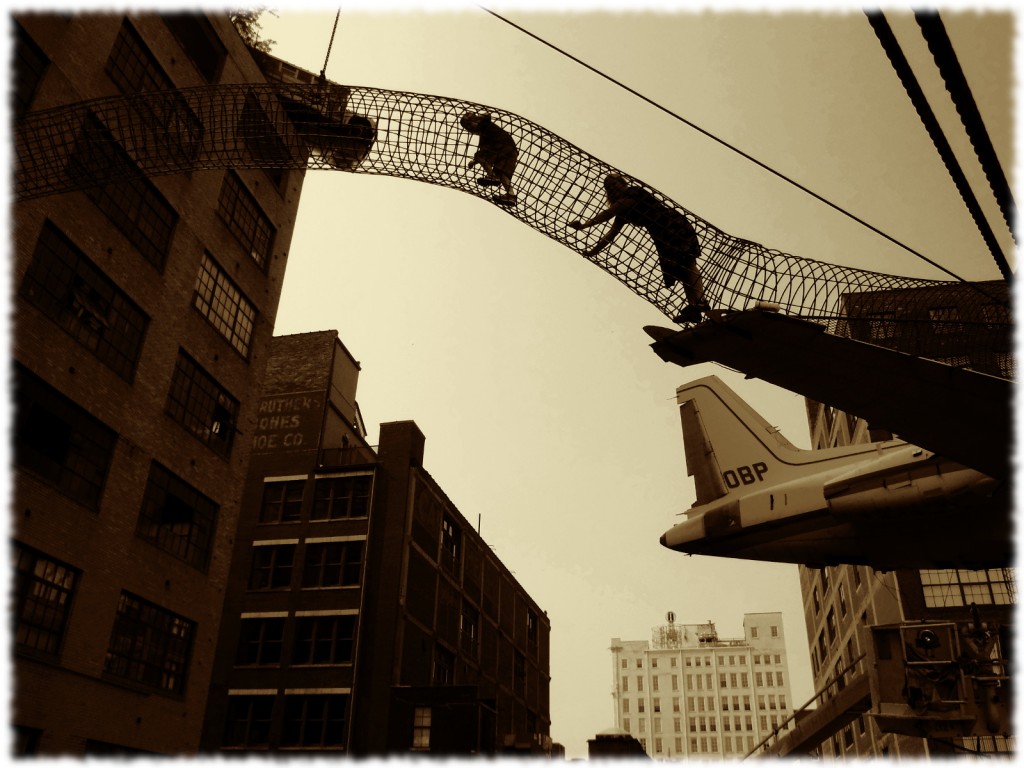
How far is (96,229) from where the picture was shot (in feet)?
65.8

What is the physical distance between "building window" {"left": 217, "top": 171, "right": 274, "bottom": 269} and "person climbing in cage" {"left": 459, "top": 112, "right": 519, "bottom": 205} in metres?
19.0

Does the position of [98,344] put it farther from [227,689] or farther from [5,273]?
[227,689]

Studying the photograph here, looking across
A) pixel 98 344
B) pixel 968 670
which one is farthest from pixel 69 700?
pixel 968 670

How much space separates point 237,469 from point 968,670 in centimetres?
2076

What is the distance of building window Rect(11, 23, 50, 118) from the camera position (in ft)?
57.8

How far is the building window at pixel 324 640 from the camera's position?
4025cm

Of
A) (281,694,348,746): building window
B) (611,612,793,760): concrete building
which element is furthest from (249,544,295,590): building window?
(611,612,793,760): concrete building

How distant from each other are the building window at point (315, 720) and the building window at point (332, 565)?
5474 mm

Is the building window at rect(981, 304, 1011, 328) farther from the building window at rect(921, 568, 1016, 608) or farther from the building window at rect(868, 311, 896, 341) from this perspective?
the building window at rect(921, 568, 1016, 608)

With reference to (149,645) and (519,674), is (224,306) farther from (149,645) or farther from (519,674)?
(519,674)

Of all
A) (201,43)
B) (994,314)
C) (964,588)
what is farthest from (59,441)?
(964,588)

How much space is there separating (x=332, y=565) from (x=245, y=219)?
21.2 metres

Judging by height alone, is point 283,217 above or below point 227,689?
above

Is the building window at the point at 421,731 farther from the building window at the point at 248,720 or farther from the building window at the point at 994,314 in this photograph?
the building window at the point at 994,314
